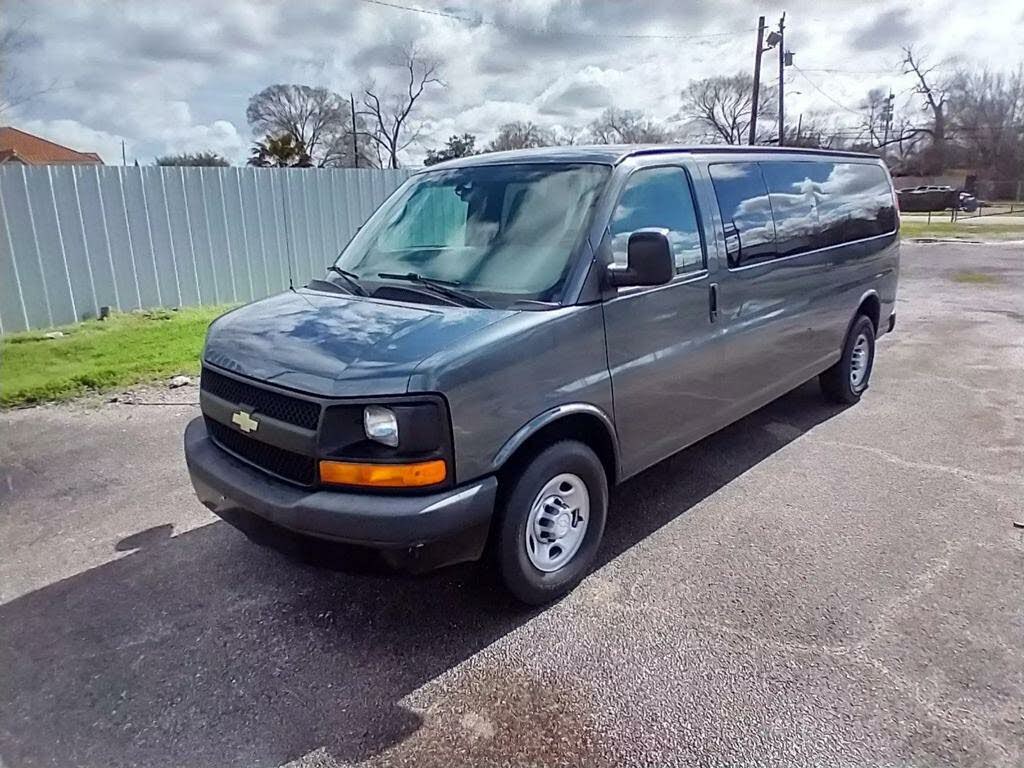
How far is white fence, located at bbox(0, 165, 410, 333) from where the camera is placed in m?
8.15

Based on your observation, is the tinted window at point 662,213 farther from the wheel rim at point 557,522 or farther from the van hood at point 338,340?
the wheel rim at point 557,522

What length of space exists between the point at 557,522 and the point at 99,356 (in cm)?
630

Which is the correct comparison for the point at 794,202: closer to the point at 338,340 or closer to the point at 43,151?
the point at 338,340

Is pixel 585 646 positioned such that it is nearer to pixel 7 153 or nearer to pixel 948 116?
pixel 7 153

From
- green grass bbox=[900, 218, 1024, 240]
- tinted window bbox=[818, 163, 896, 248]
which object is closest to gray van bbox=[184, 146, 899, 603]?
tinted window bbox=[818, 163, 896, 248]

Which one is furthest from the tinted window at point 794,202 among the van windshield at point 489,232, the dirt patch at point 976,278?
the dirt patch at point 976,278

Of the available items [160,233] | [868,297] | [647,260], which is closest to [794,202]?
[868,297]

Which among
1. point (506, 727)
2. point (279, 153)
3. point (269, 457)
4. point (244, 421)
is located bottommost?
point (506, 727)

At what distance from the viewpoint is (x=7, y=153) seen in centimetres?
3161

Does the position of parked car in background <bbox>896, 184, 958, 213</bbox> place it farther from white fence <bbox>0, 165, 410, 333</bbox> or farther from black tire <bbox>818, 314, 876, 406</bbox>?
black tire <bbox>818, 314, 876, 406</bbox>

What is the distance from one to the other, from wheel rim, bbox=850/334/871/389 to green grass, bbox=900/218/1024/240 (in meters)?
18.6

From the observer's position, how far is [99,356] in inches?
290

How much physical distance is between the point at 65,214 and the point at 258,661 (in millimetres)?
7750

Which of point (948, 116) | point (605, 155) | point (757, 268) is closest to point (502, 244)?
point (605, 155)
